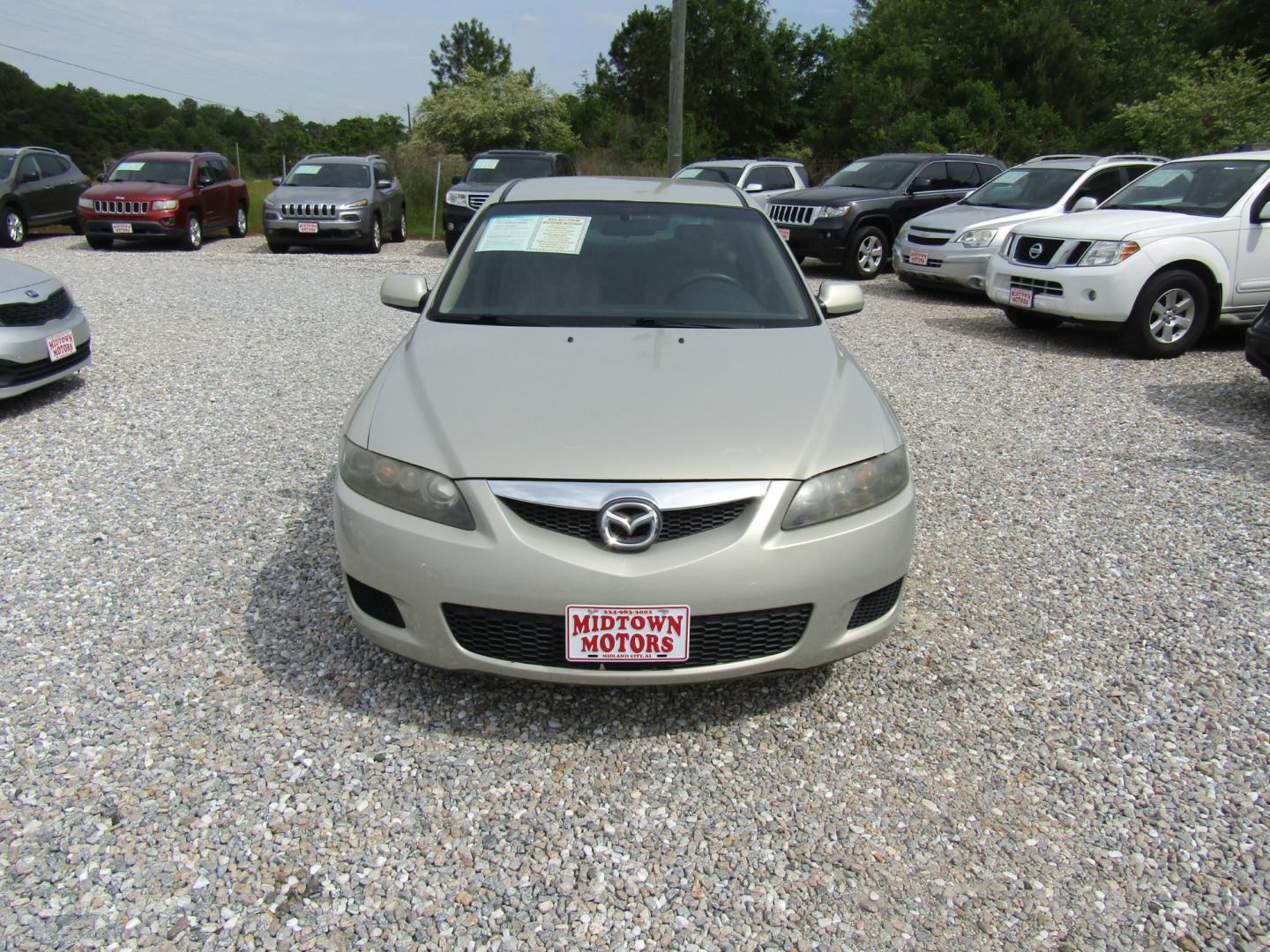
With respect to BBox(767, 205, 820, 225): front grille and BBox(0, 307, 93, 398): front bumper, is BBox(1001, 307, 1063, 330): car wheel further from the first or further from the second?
BBox(0, 307, 93, 398): front bumper

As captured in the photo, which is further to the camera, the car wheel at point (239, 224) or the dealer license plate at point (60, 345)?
the car wheel at point (239, 224)

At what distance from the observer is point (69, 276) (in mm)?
12242

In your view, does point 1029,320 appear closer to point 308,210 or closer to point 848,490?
point 848,490

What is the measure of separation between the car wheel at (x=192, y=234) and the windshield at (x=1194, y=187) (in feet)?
44.6

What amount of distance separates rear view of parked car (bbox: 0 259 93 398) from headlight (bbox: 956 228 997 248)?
9143 millimetres

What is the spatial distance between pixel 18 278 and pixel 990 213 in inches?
394

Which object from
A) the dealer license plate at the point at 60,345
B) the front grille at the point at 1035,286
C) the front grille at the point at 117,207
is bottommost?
the dealer license plate at the point at 60,345

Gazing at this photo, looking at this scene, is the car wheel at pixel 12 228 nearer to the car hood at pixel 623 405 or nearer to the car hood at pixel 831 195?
the car hood at pixel 831 195

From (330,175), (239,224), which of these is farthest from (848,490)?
(239,224)

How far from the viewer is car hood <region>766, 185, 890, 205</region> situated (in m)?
13.3

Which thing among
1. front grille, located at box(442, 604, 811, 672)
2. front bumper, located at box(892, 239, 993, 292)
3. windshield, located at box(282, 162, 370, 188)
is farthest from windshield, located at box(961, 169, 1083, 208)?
front grille, located at box(442, 604, 811, 672)

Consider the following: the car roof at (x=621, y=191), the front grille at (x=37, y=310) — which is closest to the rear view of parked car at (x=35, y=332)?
the front grille at (x=37, y=310)

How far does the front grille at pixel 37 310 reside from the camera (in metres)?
6.04

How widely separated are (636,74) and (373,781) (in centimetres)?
4604
